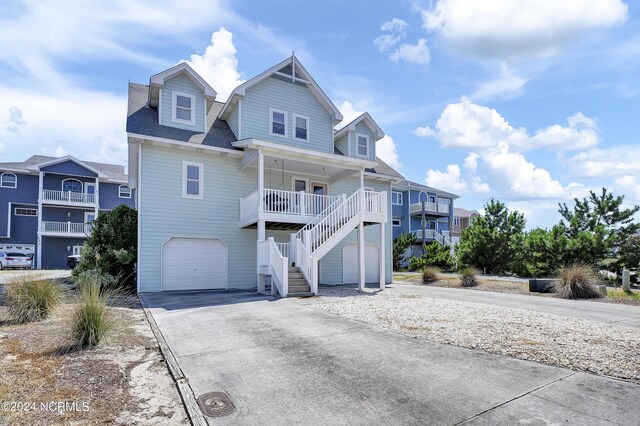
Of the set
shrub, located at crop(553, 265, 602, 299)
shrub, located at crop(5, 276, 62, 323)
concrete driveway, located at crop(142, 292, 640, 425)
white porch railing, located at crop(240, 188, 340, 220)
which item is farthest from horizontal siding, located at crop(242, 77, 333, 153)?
shrub, located at crop(553, 265, 602, 299)

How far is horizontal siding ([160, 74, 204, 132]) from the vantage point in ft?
48.0

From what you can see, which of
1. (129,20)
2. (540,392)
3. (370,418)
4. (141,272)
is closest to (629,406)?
(540,392)

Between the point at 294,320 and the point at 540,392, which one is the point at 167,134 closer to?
the point at 294,320

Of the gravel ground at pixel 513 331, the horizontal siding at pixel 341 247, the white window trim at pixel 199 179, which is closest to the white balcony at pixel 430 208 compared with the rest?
the horizontal siding at pixel 341 247

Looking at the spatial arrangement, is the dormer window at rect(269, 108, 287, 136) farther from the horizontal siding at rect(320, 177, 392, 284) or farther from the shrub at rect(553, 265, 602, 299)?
the shrub at rect(553, 265, 602, 299)

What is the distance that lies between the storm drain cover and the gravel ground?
3731 mm

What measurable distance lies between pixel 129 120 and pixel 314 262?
8854 millimetres

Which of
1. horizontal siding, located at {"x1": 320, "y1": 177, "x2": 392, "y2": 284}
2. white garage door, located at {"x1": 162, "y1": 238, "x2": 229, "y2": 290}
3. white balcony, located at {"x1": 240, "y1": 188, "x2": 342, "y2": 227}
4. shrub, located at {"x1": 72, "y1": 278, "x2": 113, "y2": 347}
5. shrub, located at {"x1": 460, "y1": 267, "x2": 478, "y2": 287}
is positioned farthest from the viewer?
horizontal siding, located at {"x1": 320, "y1": 177, "x2": 392, "y2": 284}

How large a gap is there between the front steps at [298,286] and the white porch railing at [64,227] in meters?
25.0

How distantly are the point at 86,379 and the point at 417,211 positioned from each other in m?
32.7

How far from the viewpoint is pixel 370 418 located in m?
3.41

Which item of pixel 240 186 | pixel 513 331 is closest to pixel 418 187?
pixel 240 186

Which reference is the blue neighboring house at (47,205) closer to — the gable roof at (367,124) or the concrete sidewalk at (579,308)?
the gable roof at (367,124)

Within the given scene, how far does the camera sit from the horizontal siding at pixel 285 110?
1575 centimetres
